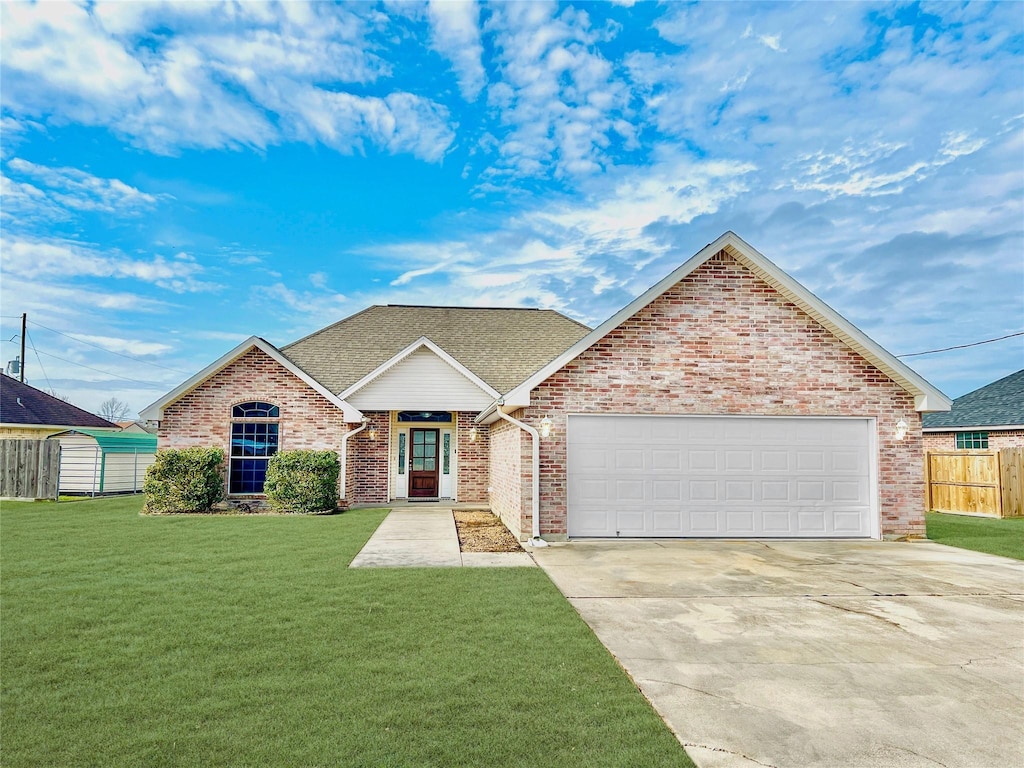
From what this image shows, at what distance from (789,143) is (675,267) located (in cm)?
846

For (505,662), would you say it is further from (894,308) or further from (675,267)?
(894,308)

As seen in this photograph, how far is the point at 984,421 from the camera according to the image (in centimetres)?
2116

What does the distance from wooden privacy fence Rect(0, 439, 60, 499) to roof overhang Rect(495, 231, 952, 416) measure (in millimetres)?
17086

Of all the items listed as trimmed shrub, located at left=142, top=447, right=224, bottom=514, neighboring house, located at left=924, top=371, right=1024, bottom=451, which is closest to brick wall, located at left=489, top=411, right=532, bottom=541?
trimmed shrub, located at left=142, top=447, right=224, bottom=514

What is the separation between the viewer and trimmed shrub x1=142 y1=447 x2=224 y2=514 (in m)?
15.5

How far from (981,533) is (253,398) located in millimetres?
18618

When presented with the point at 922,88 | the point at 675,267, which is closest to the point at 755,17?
the point at 922,88

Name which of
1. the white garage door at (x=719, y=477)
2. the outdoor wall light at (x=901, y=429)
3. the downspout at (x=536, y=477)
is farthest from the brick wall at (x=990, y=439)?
the downspout at (x=536, y=477)

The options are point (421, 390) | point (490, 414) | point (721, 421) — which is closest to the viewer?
point (721, 421)

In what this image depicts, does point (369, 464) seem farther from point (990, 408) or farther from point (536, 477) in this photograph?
point (990, 408)

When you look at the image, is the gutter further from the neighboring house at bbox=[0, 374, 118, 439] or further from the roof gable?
the neighboring house at bbox=[0, 374, 118, 439]

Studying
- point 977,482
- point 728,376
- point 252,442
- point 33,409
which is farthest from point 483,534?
point 33,409

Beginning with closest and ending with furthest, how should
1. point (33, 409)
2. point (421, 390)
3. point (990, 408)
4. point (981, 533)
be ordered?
point (981, 533) → point (421, 390) → point (990, 408) → point (33, 409)

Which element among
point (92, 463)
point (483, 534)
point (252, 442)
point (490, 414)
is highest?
Answer: point (490, 414)
